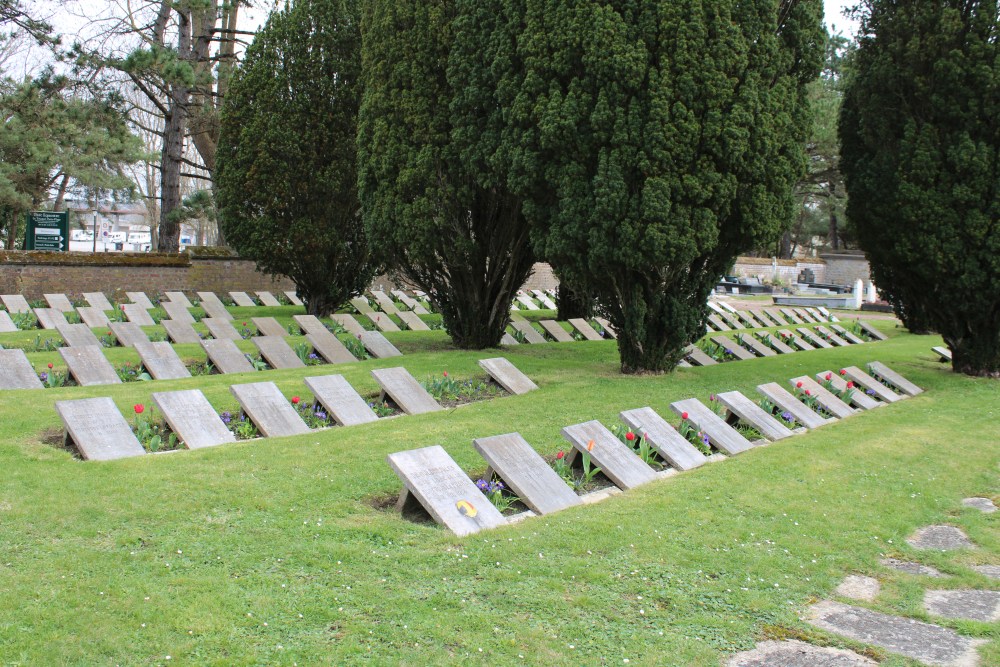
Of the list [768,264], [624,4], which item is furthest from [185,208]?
[768,264]

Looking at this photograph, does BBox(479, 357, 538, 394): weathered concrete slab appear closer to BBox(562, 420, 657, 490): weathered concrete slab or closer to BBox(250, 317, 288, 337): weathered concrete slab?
BBox(562, 420, 657, 490): weathered concrete slab

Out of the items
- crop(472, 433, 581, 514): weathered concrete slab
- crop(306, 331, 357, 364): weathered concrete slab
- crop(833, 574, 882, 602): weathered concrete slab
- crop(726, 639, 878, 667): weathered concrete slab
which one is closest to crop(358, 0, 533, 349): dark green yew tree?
crop(306, 331, 357, 364): weathered concrete slab

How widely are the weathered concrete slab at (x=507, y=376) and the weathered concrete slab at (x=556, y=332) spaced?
511cm

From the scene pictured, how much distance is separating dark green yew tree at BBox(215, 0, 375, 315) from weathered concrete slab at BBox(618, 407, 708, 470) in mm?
9884

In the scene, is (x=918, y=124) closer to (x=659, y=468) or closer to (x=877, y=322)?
(x=659, y=468)

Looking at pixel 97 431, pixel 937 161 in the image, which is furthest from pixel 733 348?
pixel 97 431

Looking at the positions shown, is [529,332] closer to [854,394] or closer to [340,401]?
[854,394]

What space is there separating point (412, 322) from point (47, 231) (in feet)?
29.4

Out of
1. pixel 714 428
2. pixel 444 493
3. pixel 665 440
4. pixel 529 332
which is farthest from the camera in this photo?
pixel 529 332

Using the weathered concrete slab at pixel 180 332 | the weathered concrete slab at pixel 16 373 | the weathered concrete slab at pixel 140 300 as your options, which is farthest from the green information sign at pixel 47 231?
the weathered concrete slab at pixel 16 373

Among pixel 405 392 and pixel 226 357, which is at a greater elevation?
pixel 405 392

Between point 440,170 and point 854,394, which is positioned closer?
point 854,394

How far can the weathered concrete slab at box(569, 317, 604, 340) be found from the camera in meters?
15.9

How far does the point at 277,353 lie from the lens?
10945 mm
